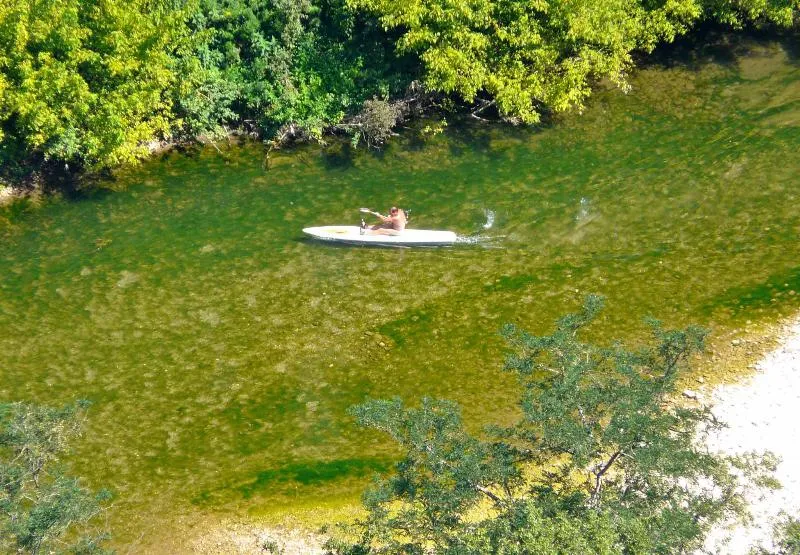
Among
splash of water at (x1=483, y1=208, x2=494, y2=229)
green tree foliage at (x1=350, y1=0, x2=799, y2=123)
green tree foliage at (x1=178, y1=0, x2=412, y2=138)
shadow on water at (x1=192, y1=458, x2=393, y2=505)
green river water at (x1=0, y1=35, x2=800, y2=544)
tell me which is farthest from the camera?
green tree foliage at (x1=178, y1=0, x2=412, y2=138)

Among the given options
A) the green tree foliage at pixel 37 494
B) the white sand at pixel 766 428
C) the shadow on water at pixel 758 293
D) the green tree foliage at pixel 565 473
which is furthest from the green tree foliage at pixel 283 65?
the green tree foliage at pixel 565 473

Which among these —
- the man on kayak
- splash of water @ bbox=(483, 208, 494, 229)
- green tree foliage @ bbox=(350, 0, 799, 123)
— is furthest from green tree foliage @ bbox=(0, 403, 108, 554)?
green tree foliage @ bbox=(350, 0, 799, 123)

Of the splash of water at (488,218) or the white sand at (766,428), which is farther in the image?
the splash of water at (488,218)

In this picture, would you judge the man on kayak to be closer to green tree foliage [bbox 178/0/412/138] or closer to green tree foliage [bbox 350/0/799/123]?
green tree foliage [bbox 178/0/412/138]

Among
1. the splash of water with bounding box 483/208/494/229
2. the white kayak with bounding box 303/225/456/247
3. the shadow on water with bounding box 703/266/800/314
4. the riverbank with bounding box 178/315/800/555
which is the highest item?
the splash of water with bounding box 483/208/494/229

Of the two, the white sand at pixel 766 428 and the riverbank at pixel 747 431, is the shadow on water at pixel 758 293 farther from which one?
the white sand at pixel 766 428

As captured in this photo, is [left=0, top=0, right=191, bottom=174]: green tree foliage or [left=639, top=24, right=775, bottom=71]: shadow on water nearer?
[left=0, top=0, right=191, bottom=174]: green tree foliage

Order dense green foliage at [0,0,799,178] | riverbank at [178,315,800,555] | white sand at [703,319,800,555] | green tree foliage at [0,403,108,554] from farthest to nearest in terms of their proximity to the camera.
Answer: dense green foliage at [0,0,799,178], riverbank at [178,315,800,555], white sand at [703,319,800,555], green tree foliage at [0,403,108,554]
